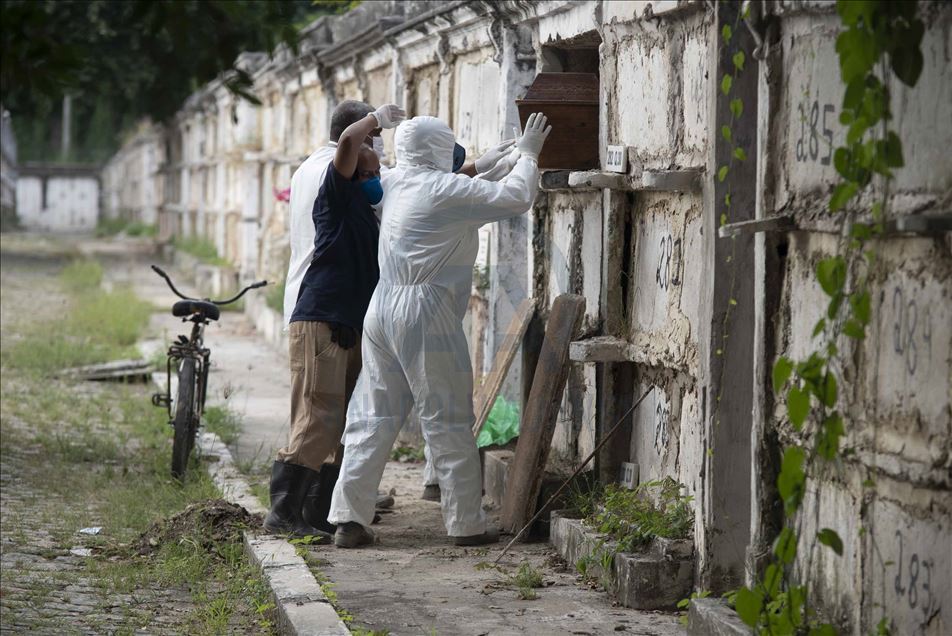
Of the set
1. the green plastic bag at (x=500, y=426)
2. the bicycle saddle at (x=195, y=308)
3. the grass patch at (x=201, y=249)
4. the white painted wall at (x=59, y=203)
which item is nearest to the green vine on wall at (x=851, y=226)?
the green plastic bag at (x=500, y=426)

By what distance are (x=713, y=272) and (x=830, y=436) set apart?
157 cm

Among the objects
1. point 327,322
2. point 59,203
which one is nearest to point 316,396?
point 327,322

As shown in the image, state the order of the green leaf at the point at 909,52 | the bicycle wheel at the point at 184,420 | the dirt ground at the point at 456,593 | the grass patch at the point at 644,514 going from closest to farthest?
the green leaf at the point at 909,52 → the dirt ground at the point at 456,593 → the grass patch at the point at 644,514 → the bicycle wheel at the point at 184,420

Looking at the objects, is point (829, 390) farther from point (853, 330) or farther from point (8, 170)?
point (8, 170)

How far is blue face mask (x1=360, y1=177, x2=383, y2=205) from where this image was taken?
729 cm

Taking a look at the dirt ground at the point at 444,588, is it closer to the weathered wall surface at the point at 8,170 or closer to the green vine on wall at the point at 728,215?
the green vine on wall at the point at 728,215

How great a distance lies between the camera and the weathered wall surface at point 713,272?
416 centimetres

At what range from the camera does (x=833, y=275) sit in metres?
4.04

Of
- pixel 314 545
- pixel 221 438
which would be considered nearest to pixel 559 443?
pixel 314 545

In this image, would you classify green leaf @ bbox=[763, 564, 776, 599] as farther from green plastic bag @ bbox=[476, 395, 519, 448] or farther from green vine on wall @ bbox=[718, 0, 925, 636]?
green plastic bag @ bbox=[476, 395, 519, 448]

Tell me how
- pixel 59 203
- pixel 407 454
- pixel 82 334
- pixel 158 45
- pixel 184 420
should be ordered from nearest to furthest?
pixel 158 45 → pixel 184 420 → pixel 407 454 → pixel 82 334 → pixel 59 203

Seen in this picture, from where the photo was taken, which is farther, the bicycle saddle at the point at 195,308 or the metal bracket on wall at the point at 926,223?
the bicycle saddle at the point at 195,308

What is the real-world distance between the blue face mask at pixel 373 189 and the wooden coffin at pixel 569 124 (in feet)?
2.68

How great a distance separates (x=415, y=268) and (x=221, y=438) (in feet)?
13.3
